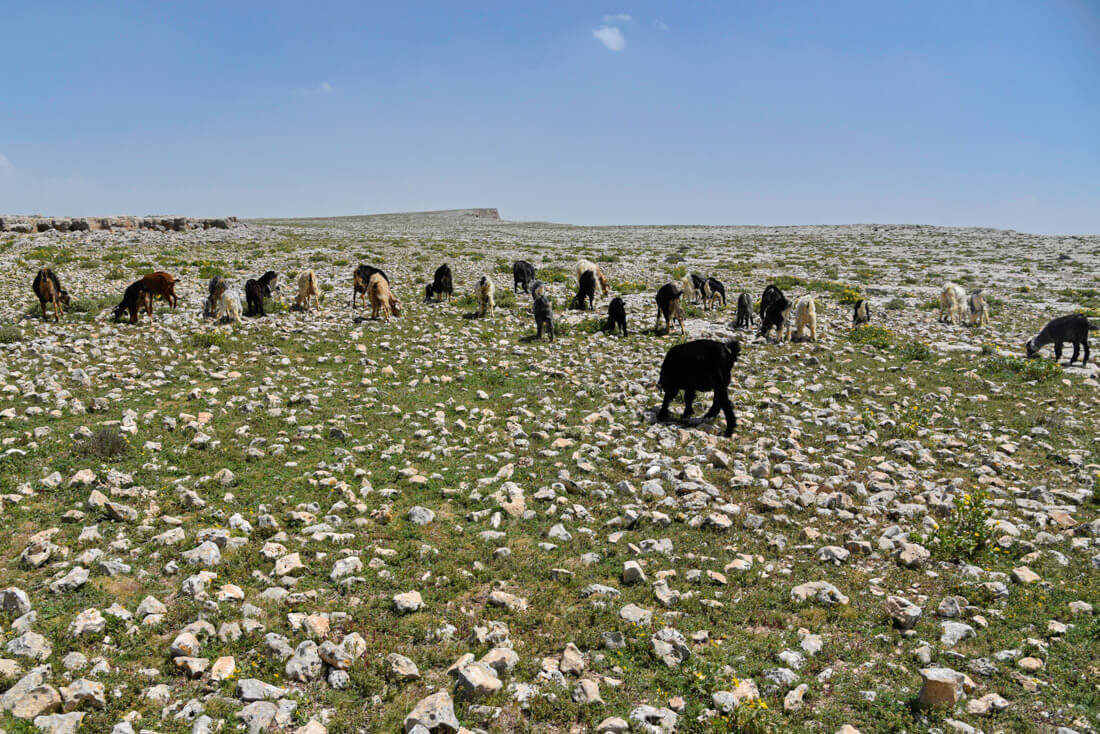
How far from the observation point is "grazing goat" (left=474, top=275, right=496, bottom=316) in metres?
21.6

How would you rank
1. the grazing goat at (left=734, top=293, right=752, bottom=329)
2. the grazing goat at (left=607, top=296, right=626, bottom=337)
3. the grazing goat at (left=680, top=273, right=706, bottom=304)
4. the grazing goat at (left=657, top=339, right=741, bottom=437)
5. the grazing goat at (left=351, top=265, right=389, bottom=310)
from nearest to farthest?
the grazing goat at (left=657, top=339, right=741, bottom=437) → the grazing goat at (left=607, top=296, right=626, bottom=337) → the grazing goat at (left=734, top=293, right=752, bottom=329) → the grazing goat at (left=351, top=265, right=389, bottom=310) → the grazing goat at (left=680, top=273, right=706, bottom=304)

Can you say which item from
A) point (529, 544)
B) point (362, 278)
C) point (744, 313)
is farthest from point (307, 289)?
point (529, 544)

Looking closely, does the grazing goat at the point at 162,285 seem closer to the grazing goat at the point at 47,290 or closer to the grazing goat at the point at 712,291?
the grazing goat at the point at 47,290

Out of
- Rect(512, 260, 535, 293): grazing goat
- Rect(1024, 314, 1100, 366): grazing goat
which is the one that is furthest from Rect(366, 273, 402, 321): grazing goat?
Rect(1024, 314, 1100, 366): grazing goat

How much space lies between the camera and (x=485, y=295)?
21797mm

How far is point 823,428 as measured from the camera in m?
11.3

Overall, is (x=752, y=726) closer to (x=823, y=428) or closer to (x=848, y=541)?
(x=848, y=541)

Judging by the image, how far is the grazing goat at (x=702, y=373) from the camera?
11.0 meters

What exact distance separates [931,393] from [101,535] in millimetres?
15677

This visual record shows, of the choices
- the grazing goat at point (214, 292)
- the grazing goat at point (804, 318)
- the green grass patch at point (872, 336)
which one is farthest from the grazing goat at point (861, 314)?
the grazing goat at point (214, 292)

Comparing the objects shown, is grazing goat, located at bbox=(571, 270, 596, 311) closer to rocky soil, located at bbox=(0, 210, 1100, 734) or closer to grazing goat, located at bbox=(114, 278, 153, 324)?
rocky soil, located at bbox=(0, 210, 1100, 734)

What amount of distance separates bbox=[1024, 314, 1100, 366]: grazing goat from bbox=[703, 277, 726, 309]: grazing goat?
10.7 m

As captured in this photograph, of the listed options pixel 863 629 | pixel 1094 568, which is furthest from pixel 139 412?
pixel 1094 568

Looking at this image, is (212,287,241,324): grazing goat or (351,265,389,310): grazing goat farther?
(351,265,389,310): grazing goat
